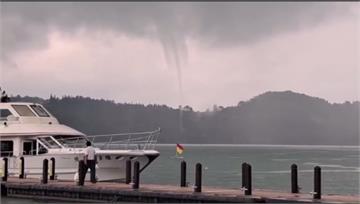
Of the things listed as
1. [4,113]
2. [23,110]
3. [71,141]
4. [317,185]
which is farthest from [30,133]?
[317,185]

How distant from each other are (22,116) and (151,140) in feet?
23.4

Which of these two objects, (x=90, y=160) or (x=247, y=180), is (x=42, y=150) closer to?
(x=90, y=160)

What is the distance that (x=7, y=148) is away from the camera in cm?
3100

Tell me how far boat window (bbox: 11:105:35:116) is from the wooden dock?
510 cm

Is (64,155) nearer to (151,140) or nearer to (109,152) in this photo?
(109,152)

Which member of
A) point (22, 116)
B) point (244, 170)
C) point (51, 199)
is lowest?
point (51, 199)

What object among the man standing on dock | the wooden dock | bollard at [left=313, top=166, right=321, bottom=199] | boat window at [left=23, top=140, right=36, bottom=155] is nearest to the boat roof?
boat window at [left=23, top=140, right=36, bottom=155]

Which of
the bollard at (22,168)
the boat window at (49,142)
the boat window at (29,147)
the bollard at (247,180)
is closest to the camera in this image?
the bollard at (247,180)

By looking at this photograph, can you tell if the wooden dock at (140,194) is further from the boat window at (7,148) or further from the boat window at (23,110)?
the boat window at (23,110)

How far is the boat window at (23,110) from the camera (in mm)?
31500

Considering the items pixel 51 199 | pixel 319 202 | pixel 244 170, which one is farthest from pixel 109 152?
pixel 319 202

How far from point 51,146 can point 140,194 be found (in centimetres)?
904

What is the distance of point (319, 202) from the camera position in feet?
63.9

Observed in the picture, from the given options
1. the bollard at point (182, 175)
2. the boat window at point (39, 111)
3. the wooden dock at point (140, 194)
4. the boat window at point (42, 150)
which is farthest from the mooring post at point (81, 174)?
the boat window at point (39, 111)
